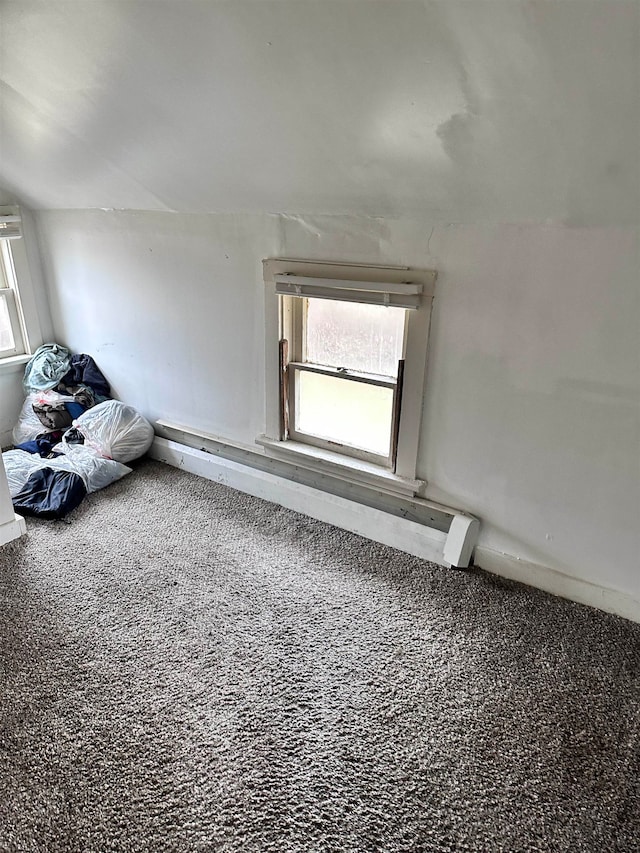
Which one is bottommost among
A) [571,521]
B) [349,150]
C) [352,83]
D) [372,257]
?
[571,521]

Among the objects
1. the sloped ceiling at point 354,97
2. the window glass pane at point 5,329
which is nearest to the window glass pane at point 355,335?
the sloped ceiling at point 354,97

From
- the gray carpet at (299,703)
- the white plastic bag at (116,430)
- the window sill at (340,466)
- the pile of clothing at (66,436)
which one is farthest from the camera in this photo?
the white plastic bag at (116,430)

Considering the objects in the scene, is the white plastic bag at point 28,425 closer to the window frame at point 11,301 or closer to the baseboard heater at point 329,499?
the window frame at point 11,301

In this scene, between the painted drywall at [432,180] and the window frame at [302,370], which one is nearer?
the painted drywall at [432,180]

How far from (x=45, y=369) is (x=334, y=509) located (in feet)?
7.52

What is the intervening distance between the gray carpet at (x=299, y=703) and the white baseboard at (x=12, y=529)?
105mm

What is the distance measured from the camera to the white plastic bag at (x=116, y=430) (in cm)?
337

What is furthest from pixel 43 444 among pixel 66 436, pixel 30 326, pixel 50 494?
pixel 30 326

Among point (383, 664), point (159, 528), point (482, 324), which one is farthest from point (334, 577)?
point (482, 324)

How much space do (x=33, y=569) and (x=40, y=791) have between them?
112 centimetres

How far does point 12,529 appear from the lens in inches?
106

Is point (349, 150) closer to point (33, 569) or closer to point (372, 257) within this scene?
point (372, 257)

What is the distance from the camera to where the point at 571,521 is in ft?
7.39

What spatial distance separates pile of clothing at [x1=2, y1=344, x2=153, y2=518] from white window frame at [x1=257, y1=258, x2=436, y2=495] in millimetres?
957
